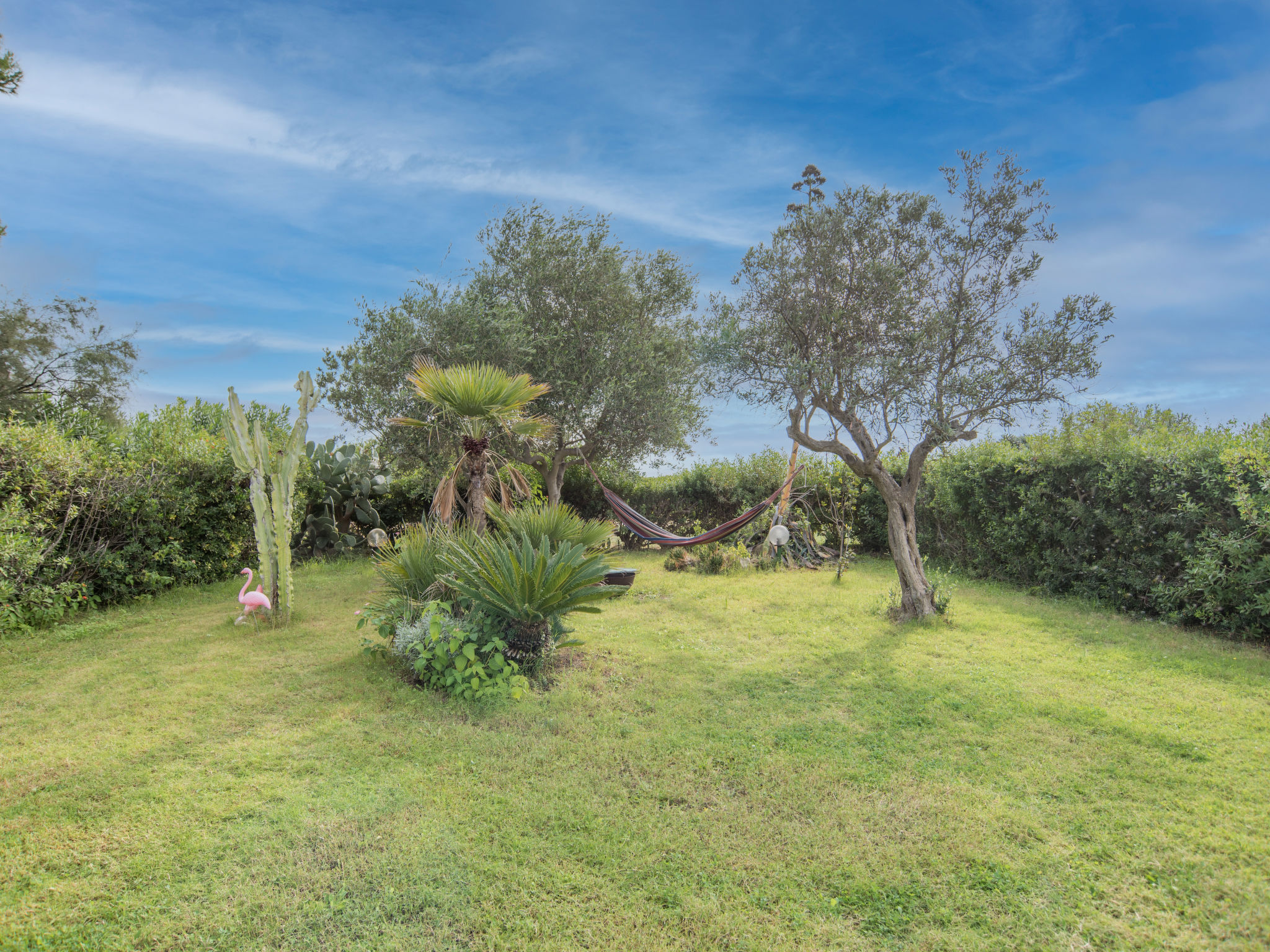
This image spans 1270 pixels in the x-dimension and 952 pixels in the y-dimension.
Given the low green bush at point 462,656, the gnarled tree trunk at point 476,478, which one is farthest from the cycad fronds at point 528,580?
the gnarled tree trunk at point 476,478

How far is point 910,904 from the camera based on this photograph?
2.24m

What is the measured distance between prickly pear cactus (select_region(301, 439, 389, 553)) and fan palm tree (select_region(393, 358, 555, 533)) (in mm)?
5003

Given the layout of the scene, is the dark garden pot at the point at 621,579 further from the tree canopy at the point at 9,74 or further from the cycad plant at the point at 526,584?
the tree canopy at the point at 9,74

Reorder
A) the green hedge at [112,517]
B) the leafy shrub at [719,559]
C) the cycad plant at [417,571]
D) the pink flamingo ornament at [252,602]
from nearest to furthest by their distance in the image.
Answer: the cycad plant at [417,571]
the green hedge at [112,517]
the pink flamingo ornament at [252,602]
the leafy shrub at [719,559]

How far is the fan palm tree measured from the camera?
518cm

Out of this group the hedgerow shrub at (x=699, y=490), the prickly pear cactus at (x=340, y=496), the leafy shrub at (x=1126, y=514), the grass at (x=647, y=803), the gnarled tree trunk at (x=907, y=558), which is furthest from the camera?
the hedgerow shrub at (x=699, y=490)

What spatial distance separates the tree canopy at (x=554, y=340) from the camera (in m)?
9.63

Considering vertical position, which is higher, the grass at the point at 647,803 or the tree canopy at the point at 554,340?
the tree canopy at the point at 554,340

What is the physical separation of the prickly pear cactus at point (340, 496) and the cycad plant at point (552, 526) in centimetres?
566

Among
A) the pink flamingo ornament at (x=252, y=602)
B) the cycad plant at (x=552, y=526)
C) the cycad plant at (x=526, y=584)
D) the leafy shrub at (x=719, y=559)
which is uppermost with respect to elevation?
the cycad plant at (x=552, y=526)

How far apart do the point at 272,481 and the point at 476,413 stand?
2368 mm

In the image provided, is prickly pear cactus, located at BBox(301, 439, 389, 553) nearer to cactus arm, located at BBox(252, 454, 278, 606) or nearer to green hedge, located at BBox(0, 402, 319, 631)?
green hedge, located at BBox(0, 402, 319, 631)

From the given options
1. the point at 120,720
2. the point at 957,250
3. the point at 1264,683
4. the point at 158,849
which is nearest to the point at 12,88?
the point at 120,720

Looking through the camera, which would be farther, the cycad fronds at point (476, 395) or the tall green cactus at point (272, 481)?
the tall green cactus at point (272, 481)
